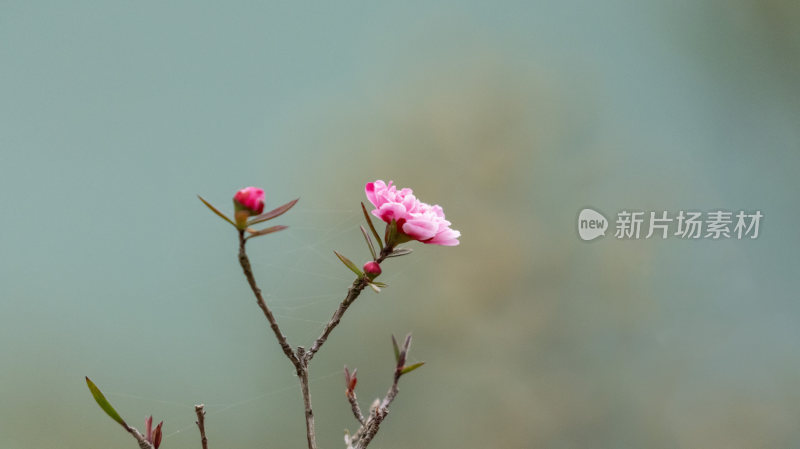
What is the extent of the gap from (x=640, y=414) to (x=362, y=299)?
171cm

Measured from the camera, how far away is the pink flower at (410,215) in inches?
31.3

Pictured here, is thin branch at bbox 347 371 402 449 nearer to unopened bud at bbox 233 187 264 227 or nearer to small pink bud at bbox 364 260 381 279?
small pink bud at bbox 364 260 381 279

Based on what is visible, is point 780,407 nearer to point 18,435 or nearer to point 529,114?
point 529,114

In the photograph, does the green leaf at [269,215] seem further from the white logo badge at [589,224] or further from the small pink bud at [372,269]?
the white logo badge at [589,224]

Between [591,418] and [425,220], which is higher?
[425,220]

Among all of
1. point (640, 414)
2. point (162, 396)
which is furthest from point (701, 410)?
→ point (162, 396)

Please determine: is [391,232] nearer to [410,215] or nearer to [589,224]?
[410,215]

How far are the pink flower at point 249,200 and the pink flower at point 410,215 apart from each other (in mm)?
177

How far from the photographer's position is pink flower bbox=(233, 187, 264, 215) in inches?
26.1

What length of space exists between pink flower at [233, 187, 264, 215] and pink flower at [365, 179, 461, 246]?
0.18 m

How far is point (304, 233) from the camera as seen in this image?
412 cm

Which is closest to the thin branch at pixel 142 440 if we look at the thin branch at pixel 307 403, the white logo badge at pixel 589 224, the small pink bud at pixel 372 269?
the thin branch at pixel 307 403

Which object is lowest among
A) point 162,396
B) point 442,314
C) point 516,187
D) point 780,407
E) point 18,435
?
point 18,435

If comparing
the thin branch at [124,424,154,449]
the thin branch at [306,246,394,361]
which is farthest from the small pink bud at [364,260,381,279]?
the thin branch at [124,424,154,449]
